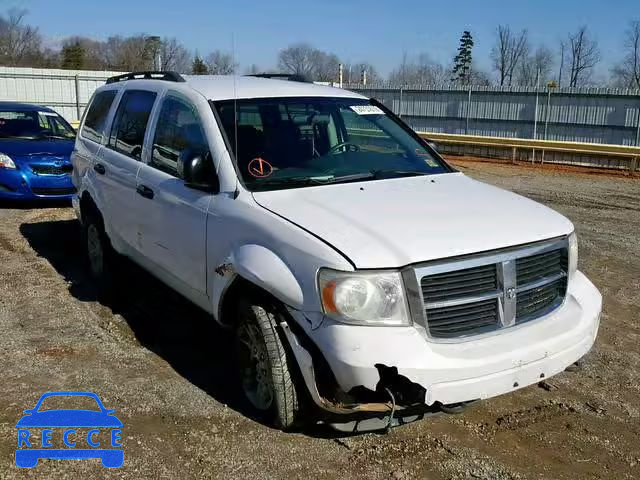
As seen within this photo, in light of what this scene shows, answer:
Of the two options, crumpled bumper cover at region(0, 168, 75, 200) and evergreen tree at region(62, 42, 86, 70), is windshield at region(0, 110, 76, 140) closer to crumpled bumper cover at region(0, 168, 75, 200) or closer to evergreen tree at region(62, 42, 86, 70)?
crumpled bumper cover at region(0, 168, 75, 200)

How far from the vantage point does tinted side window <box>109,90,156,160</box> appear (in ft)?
16.6

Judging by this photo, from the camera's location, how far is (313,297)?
3162 millimetres

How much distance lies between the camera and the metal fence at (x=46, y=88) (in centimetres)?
2416

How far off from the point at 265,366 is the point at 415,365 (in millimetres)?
925

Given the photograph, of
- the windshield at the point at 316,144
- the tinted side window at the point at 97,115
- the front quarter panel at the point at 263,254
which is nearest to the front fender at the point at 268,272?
the front quarter panel at the point at 263,254

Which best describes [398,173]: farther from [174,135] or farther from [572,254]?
[174,135]

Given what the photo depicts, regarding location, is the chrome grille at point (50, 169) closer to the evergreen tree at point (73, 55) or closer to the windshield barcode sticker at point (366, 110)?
the windshield barcode sticker at point (366, 110)

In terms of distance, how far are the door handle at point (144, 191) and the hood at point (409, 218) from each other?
1.19m

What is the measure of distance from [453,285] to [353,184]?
1126 mm

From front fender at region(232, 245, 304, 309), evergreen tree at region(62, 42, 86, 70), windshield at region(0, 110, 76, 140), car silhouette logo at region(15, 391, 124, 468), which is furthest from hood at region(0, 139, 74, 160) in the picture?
evergreen tree at region(62, 42, 86, 70)

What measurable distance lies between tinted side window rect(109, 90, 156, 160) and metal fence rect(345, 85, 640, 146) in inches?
682

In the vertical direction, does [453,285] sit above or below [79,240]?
above

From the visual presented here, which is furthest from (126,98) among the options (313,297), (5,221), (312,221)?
(5,221)

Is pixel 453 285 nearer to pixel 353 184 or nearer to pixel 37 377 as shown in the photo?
pixel 353 184
